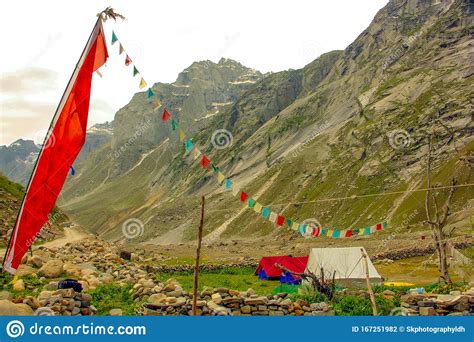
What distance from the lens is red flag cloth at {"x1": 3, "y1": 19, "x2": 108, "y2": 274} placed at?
38.6 feet

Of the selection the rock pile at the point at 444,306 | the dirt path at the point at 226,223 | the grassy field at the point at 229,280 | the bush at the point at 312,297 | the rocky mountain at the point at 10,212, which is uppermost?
the dirt path at the point at 226,223

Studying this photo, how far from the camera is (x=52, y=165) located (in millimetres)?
11891

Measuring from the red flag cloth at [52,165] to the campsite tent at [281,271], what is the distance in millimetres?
26440

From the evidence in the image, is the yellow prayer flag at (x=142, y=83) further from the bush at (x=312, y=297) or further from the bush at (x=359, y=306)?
the bush at (x=359, y=306)

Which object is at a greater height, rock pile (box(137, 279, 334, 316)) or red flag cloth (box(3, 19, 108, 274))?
red flag cloth (box(3, 19, 108, 274))

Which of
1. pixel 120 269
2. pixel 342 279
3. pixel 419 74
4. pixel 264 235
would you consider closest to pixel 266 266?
pixel 342 279

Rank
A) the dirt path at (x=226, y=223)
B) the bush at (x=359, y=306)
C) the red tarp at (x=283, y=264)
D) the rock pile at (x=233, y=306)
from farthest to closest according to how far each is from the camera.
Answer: the dirt path at (x=226, y=223), the red tarp at (x=283, y=264), the bush at (x=359, y=306), the rock pile at (x=233, y=306)

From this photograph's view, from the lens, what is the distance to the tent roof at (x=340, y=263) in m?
31.5

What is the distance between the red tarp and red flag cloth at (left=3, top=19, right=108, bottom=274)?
1100 inches

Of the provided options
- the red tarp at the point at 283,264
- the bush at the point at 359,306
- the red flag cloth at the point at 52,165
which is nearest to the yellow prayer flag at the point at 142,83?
the red flag cloth at the point at 52,165

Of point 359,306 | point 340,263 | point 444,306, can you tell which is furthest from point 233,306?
point 340,263

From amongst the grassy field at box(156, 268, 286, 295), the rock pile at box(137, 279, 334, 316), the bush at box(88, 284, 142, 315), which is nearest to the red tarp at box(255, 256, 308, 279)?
the grassy field at box(156, 268, 286, 295)

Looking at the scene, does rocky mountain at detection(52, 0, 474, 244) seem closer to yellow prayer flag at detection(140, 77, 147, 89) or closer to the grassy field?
the grassy field

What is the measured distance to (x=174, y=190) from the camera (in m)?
200
